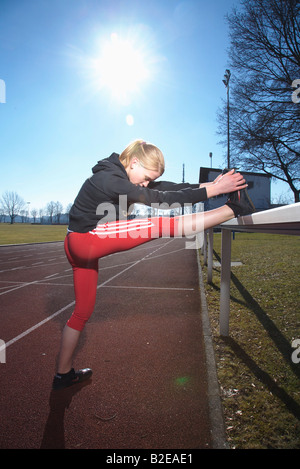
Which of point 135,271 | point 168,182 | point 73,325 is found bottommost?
point 135,271

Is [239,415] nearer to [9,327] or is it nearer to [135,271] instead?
[9,327]

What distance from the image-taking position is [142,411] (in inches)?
92.4

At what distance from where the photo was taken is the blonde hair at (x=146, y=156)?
6.82 feet

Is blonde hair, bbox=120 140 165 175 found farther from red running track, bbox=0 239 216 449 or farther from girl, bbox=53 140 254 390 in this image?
red running track, bbox=0 239 216 449

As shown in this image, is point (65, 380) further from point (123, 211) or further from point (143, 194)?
point (143, 194)

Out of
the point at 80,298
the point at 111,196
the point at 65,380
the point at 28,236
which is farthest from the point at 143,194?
the point at 28,236

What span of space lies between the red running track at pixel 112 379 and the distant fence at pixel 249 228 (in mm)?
609

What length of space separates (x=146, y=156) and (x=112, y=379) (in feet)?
7.24

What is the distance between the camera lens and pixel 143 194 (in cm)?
187

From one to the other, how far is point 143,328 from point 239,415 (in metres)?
2.24

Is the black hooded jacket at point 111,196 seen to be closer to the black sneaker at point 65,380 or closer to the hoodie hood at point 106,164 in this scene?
the hoodie hood at point 106,164

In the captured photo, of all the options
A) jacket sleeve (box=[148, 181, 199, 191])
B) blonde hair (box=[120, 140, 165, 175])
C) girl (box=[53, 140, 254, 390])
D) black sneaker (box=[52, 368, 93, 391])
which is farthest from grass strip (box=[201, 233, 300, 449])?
blonde hair (box=[120, 140, 165, 175])

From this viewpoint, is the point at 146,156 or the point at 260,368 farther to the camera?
the point at 260,368
